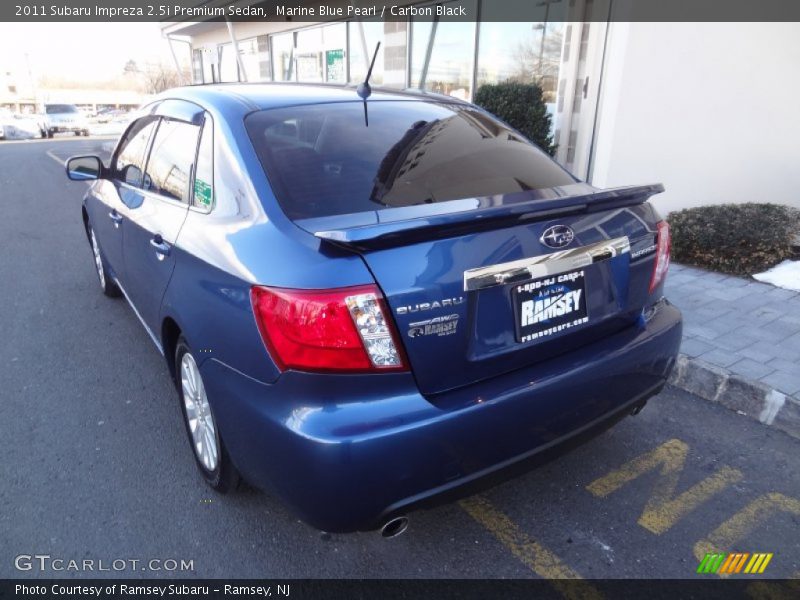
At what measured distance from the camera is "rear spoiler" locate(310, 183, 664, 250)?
169cm

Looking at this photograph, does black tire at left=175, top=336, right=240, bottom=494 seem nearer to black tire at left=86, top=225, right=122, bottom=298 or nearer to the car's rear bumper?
the car's rear bumper

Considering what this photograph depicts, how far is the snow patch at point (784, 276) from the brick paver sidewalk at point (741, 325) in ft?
0.29

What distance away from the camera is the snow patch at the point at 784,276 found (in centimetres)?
468

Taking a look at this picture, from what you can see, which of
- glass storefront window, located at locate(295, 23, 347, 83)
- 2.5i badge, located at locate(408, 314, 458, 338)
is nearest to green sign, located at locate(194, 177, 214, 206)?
2.5i badge, located at locate(408, 314, 458, 338)

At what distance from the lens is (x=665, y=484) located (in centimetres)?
257

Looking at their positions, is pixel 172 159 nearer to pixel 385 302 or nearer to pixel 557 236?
pixel 385 302

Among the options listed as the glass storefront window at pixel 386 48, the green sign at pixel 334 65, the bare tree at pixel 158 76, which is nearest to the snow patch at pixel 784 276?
the glass storefront window at pixel 386 48

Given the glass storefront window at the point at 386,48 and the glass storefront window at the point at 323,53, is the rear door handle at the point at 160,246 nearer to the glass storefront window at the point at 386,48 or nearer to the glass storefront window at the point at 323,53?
the glass storefront window at the point at 386,48

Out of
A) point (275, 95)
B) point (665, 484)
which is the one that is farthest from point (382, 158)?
point (665, 484)

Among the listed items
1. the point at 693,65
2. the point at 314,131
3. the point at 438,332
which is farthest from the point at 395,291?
the point at 693,65

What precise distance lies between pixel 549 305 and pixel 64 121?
109ft

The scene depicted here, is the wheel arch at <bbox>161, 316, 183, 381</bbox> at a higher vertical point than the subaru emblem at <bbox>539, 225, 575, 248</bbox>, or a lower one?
lower

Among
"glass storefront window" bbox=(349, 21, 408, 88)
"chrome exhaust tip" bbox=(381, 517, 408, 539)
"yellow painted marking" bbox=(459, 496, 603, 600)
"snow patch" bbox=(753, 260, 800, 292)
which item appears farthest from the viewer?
"glass storefront window" bbox=(349, 21, 408, 88)

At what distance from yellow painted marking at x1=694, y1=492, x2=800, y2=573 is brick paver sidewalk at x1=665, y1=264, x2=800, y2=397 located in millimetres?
807
